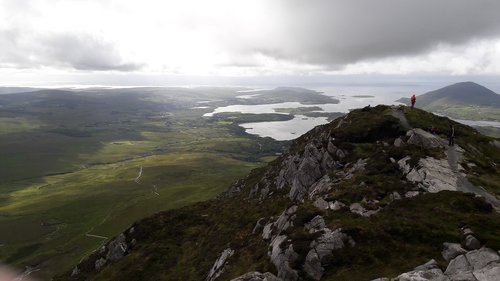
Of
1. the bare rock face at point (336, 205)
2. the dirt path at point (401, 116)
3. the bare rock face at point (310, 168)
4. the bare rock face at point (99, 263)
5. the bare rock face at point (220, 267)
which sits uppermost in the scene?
the dirt path at point (401, 116)

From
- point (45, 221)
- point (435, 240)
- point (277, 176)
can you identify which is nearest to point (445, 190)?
point (435, 240)

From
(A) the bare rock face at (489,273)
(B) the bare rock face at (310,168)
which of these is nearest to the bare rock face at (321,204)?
(B) the bare rock face at (310,168)

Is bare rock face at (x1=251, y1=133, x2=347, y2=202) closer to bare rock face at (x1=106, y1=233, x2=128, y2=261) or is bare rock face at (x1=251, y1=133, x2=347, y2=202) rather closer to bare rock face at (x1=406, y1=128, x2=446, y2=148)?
bare rock face at (x1=406, y1=128, x2=446, y2=148)

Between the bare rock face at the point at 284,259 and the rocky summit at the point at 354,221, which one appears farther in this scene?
the bare rock face at the point at 284,259

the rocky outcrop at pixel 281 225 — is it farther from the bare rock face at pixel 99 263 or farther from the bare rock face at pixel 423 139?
the bare rock face at pixel 99 263

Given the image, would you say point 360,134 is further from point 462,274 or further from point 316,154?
point 462,274

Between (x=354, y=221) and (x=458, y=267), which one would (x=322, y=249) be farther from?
(x=458, y=267)

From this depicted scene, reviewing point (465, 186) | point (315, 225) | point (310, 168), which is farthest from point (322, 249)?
point (310, 168)
